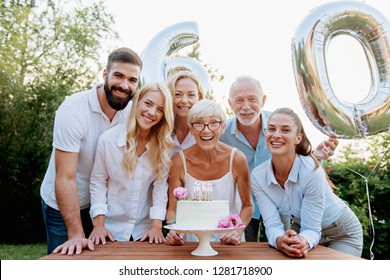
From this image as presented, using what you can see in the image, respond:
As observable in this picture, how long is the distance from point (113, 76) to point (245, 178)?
1105mm

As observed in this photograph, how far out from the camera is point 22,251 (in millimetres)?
6180

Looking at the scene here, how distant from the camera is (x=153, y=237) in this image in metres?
2.63

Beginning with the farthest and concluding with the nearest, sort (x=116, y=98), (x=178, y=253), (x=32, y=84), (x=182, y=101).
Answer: (x=32, y=84) < (x=182, y=101) < (x=116, y=98) < (x=178, y=253)

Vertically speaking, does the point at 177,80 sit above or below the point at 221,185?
above

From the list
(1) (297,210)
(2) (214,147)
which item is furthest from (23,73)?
(1) (297,210)

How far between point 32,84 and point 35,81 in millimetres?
68

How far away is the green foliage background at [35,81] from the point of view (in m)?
6.38

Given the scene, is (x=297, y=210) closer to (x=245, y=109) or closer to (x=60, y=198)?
(x=245, y=109)

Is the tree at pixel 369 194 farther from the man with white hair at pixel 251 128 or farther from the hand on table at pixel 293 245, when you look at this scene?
the hand on table at pixel 293 245

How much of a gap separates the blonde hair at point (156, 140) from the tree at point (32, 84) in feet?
13.4

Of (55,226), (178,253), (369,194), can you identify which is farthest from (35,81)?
(178,253)

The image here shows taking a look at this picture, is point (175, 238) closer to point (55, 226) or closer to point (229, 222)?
point (229, 222)

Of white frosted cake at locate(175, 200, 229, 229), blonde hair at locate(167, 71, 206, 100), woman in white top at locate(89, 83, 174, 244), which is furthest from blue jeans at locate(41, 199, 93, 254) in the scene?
white frosted cake at locate(175, 200, 229, 229)

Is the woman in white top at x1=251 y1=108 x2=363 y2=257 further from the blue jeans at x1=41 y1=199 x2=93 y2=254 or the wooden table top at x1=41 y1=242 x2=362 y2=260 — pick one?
the blue jeans at x1=41 y1=199 x2=93 y2=254
